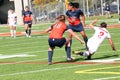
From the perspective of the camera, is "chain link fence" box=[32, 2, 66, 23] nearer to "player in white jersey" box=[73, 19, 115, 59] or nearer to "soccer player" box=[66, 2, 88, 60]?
"soccer player" box=[66, 2, 88, 60]

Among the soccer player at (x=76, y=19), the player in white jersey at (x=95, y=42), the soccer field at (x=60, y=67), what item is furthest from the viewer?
the soccer player at (x=76, y=19)

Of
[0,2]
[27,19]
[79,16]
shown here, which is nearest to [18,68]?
[79,16]

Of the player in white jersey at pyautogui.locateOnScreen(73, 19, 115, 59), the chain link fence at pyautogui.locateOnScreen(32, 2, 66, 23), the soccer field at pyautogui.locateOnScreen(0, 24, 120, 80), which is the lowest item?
the chain link fence at pyautogui.locateOnScreen(32, 2, 66, 23)

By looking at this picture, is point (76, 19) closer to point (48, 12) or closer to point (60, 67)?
point (60, 67)

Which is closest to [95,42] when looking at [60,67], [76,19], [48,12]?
[60,67]

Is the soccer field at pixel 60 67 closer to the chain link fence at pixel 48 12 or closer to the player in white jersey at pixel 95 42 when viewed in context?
the player in white jersey at pixel 95 42

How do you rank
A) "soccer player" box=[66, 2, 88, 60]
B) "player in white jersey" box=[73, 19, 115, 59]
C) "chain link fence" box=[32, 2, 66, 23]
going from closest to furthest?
1. "player in white jersey" box=[73, 19, 115, 59]
2. "soccer player" box=[66, 2, 88, 60]
3. "chain link fence" box=[32, 2, 66, 23]

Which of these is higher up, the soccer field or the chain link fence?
the soccer field

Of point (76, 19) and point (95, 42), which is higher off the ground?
point (76, 19)

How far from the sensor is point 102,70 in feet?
39.1

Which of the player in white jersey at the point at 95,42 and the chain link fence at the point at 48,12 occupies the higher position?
the player in white jersey at the point at 95,42

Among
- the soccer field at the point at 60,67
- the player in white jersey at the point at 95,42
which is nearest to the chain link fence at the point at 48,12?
the soccer field at the point at 60,67

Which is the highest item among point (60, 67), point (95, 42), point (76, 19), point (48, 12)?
point (76, 19)

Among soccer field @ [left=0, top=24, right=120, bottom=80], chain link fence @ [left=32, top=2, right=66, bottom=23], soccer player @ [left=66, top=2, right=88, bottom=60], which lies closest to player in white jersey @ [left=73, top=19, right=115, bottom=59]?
soccer field @ [left=0, top=24, right=120, bottom=80]
